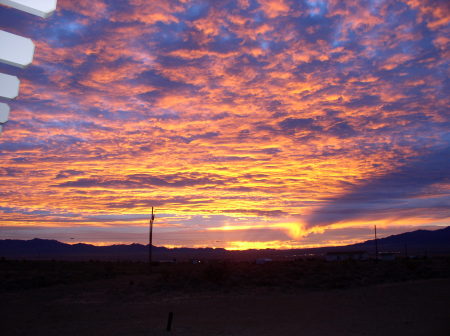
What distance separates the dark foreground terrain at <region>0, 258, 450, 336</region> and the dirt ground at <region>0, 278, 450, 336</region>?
0.05 m

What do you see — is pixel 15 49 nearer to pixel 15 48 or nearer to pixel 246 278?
pixel 15 48

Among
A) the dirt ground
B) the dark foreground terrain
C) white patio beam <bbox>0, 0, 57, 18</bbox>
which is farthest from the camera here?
the dark foreground terrain

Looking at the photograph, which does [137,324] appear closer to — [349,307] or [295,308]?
[295,308]

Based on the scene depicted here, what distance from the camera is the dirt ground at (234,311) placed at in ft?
58.5

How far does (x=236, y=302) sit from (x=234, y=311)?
3.03 m

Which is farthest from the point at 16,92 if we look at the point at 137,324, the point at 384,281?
the point at 384,281

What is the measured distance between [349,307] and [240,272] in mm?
15962

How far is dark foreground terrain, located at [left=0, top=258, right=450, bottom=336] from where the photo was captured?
59.9ft

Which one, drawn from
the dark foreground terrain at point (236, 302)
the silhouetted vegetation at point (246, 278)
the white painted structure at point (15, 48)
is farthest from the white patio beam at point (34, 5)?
the silhouetted vegetation at point (246, 278)

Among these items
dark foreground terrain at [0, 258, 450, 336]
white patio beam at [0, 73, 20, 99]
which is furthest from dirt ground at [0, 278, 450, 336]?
white patio beam at [0, 73, 20, 99]

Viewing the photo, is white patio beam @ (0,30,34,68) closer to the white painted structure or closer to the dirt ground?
the white painted structure

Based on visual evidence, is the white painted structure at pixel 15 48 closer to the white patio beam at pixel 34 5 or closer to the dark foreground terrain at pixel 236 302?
the white patio beam at pixel 34 5

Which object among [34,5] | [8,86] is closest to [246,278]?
[8,86]

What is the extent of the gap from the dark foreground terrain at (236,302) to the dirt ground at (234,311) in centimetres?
5
